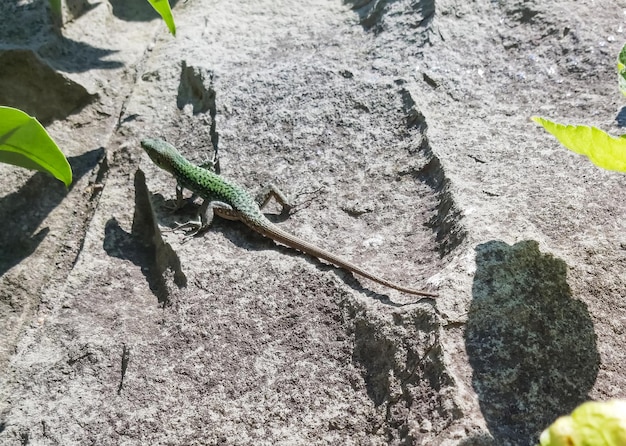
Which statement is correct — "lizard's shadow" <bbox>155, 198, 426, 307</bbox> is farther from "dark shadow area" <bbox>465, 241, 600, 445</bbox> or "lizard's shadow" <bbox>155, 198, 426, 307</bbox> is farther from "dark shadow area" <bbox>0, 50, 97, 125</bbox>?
"dark shadow area" <bbox>0, 50, 97, 125</bbox>

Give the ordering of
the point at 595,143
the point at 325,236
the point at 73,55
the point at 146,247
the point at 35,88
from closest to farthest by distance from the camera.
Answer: the point at 595,143 < the point at 325,236 < the point at 146,247 < the point at 35,88 < the point at 73,55

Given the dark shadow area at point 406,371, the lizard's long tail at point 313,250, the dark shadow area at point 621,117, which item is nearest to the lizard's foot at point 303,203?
the lizard's long tail at point 313,250

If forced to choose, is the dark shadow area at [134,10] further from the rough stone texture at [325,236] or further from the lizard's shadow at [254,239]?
the lizard's shadow at [254,239]

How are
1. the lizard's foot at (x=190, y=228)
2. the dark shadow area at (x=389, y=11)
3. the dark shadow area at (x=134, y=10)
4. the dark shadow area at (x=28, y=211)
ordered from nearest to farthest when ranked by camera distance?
the lizard's foot at (x=190, y=228)
the dark shadow area at (x=28, y=211)
the dark shadow area at (x=389, y=11)
the dark shadow area at (x=134, y=10)

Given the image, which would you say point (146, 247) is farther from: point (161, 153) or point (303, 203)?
point (303, 203)

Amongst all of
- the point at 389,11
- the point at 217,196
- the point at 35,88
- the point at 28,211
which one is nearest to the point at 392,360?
the point at 217,196

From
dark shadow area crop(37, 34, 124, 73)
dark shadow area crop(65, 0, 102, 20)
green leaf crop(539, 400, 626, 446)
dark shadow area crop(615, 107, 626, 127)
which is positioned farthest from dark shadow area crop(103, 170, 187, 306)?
dark shadow area crop(615, 107, 626, 127)
